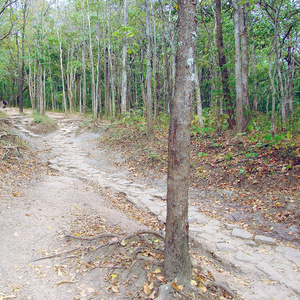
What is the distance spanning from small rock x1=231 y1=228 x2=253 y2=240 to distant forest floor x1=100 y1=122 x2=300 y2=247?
0.22 metres

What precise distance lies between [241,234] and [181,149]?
3.09 meters

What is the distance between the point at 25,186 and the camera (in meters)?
6.57

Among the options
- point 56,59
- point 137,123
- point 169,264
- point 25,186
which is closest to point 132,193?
point 25,186

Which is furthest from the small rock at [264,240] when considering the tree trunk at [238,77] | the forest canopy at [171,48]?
the tree trunk at [238,77]

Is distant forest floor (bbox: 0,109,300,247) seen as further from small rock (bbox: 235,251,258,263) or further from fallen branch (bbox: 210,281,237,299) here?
fallen branch (bbox: 210,281,237,299)

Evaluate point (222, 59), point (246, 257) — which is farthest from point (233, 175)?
point (222, 59)

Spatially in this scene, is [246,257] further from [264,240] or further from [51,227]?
[51,227]

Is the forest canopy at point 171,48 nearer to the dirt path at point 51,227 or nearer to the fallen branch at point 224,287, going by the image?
the dirt path at point 51,227

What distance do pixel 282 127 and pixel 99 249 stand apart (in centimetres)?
735

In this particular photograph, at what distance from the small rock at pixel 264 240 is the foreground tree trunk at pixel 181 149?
224 cm

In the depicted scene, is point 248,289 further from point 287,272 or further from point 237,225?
point 237,225

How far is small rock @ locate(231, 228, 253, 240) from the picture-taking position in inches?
196

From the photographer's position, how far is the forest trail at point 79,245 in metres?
3.18

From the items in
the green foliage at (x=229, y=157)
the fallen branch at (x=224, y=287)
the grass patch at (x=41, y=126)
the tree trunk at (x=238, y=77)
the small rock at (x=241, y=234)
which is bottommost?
the small rock at (x=241, y=234)
